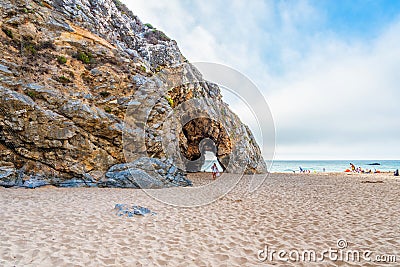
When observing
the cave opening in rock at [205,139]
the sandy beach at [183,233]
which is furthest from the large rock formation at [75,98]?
the cave opening in rock at [205,139]

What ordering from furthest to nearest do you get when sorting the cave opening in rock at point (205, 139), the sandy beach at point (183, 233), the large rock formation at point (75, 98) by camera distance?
the cave opening in rock at point (205, 139) < the large rock formation at point (75, 98) < the sandy beach at point (183, 233)

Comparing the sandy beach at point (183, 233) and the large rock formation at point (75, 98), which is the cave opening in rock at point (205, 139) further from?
the sandy beach at point (183, 233)

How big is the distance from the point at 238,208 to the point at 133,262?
19.2 feet

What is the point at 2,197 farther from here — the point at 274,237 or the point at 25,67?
the point at 274,237

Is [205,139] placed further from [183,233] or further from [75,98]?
[183,233]

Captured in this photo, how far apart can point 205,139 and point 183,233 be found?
2312 cm

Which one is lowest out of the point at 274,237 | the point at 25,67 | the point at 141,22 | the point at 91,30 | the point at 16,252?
the point at 16,252

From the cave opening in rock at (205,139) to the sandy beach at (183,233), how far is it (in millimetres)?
17097

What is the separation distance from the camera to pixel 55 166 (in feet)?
44.0

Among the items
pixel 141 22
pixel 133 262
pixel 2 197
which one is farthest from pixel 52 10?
pixel 133 262

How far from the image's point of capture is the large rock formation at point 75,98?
516 inches

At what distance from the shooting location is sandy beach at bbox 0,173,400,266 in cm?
446

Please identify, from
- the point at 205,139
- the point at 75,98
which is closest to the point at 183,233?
the point at 75,98

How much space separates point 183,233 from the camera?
608cm
